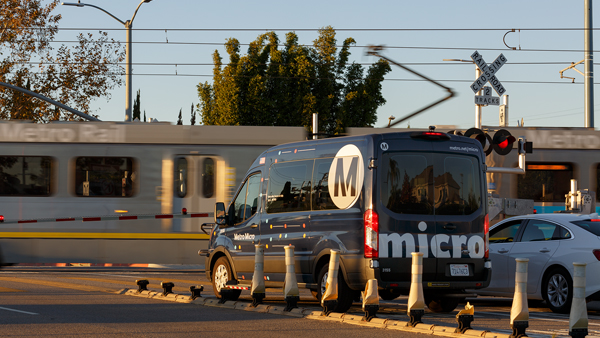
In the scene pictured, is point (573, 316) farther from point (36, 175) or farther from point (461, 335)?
point (36, 175)

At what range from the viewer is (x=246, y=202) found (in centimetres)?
1245

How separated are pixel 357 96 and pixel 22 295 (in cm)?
A: 3610

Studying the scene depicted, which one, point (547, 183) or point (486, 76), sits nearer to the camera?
point (486, 76)

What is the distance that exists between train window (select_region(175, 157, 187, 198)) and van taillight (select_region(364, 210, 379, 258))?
908 cm

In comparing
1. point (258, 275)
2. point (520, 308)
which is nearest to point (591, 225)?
point (520, 308)

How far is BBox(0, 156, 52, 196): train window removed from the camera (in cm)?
1823

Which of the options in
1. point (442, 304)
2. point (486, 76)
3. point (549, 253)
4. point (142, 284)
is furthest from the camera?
point (486, 76)

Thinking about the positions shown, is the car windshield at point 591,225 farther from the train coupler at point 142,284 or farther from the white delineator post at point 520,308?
the train coupler at point 142,284

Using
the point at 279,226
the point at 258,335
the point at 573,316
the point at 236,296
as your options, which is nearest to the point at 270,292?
the point at 236,296

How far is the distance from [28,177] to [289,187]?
8988mm

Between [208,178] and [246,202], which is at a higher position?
[208,178]

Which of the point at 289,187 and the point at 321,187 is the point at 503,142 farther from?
the point at 321,187

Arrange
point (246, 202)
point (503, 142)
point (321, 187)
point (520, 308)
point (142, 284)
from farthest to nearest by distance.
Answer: point (503, 142)
point (142, 284)
point (246, 202)
point (321, 187)
point (520, 308)

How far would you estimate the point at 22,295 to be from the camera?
42.3 ft
